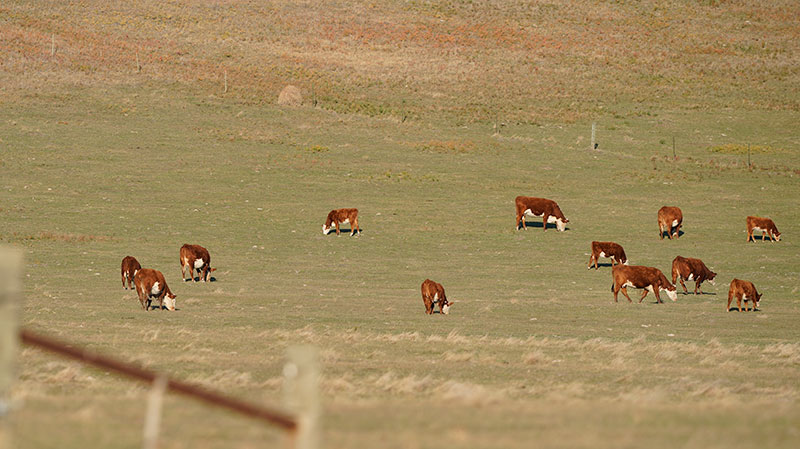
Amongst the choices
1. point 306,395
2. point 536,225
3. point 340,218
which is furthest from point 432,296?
point 536,225

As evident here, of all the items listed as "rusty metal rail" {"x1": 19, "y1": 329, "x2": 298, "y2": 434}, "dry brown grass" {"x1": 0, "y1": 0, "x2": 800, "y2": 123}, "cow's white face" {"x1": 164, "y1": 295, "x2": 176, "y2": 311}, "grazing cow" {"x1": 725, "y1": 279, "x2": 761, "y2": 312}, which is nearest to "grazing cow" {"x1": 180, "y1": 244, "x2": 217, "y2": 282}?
"cow's white face" {"x1": 164, "y1": 295, "x2": 176, "y2": 311}

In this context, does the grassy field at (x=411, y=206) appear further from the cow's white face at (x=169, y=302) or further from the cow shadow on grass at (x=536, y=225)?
the cow shadow on grass at (x=536, y=225)

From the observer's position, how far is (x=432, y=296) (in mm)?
24359

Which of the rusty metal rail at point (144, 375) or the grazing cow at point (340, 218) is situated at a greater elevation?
the grazing cow at point (340, 218)

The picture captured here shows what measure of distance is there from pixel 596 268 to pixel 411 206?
1310 cm

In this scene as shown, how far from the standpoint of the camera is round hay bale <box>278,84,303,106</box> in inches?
2768

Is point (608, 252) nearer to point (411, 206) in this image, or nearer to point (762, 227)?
point (762, 227)

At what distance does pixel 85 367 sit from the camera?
14969 mm

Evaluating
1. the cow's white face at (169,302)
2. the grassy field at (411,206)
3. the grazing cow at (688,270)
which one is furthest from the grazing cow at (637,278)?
the cow's white face at (169,302)

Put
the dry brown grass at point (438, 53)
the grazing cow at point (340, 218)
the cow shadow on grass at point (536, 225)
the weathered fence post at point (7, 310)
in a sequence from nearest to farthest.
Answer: the weathered fence post at point (7, 310), the grazing cow at point (340, 218), the cow shadow on grass at point (536, 225), the dry brown grass at point (438, 53)

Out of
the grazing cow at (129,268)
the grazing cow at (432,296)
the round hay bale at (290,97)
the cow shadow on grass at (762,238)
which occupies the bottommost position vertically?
the grazing cow at (432,296)

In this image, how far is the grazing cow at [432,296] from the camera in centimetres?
2438

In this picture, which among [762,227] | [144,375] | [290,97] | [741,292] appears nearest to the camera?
[144,375]

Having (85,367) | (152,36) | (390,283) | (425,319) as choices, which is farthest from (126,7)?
(85,367)
